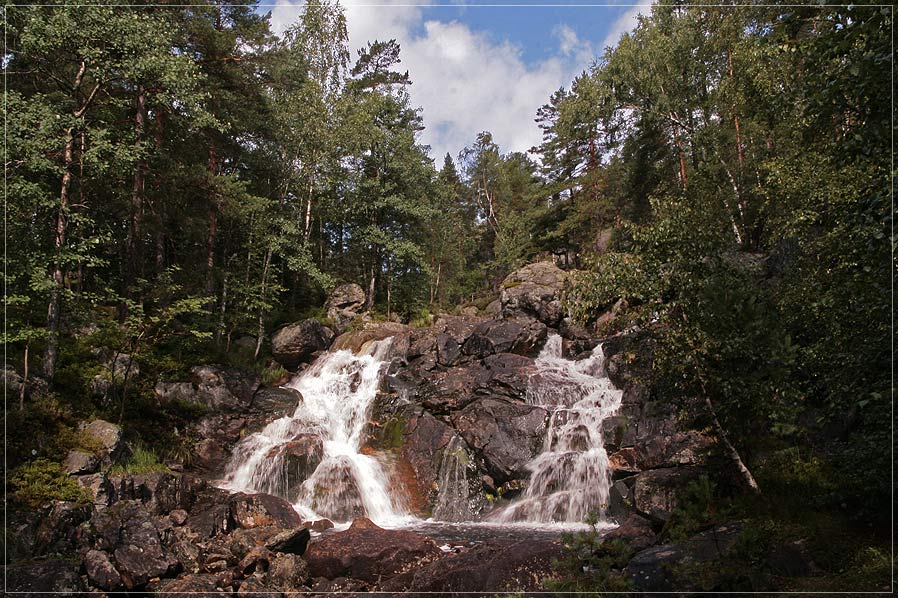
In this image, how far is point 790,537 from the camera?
7.02 meters

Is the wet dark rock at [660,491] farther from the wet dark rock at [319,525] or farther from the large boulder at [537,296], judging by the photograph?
the large boulder at [537,296]

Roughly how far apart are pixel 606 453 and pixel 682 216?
9.12 meters

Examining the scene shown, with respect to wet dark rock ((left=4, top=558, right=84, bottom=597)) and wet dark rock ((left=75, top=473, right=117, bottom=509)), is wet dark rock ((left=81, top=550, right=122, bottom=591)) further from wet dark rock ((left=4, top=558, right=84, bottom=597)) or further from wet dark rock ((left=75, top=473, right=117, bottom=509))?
wet dark rock ((left=75, top=473, right=117, bottom=509))

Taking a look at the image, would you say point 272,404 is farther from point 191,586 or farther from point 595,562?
point 595,562

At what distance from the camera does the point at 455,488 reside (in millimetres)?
16281

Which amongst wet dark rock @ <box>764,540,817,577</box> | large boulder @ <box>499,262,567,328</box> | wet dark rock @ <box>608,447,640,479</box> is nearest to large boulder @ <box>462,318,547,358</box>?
large boulder @ <box>499,262,567,328</box>

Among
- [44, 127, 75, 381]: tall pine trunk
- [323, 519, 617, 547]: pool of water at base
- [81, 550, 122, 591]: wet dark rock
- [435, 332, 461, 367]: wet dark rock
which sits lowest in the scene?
[323, 519, 617, 547]: pool of water at base

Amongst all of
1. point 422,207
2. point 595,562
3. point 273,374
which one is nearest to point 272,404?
point 273,374

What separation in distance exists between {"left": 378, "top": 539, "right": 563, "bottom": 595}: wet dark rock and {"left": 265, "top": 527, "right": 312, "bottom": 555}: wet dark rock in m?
2.73

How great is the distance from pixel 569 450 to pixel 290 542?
895 centimetres

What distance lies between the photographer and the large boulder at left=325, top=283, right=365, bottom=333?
94.4 feet

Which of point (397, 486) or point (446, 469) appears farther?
point (446, 469)

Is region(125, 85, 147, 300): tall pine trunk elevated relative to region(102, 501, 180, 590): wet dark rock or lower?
elevated

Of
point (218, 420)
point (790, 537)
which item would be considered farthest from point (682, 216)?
point (218, 420)
